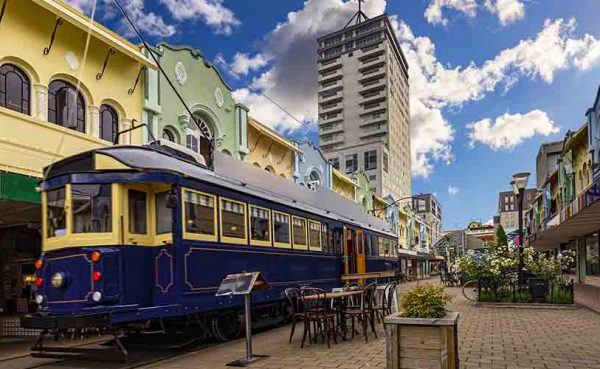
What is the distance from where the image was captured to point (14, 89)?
11.8 meters

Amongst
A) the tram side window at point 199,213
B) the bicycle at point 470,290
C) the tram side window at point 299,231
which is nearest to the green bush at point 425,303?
the tram side window at point 199,213

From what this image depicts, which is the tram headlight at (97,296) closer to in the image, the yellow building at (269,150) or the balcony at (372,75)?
the yellow building at (269,150)

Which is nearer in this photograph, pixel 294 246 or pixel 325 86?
pixel 294 246

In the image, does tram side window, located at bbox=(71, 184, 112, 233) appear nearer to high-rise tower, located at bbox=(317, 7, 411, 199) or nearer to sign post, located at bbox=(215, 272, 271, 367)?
sign post, located at bbox=(215, 272, 271, 367)

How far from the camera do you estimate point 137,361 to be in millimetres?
8258

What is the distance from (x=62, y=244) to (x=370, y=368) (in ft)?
15.3

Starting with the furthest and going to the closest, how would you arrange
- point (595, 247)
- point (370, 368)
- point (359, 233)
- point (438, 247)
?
point (438, 247) < point (595, 247) < point (359, 233) < point (370, 368)

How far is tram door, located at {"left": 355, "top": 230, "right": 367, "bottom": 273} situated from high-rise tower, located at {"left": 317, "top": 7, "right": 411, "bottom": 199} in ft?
237

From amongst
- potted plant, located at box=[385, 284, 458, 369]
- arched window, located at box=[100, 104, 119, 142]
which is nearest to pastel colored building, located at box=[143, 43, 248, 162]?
arched window, located at box=[100, 104, 119, 142]

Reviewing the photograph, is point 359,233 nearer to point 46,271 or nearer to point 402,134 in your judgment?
point 46,271

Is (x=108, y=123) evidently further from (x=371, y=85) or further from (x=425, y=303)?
(x=371, y=85)

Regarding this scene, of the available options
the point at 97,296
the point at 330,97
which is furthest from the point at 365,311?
the point at 330,97

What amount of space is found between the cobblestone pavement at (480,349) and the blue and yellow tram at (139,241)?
0.89 metres

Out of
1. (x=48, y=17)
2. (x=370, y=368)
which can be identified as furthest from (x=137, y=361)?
(x=48, y=17)
